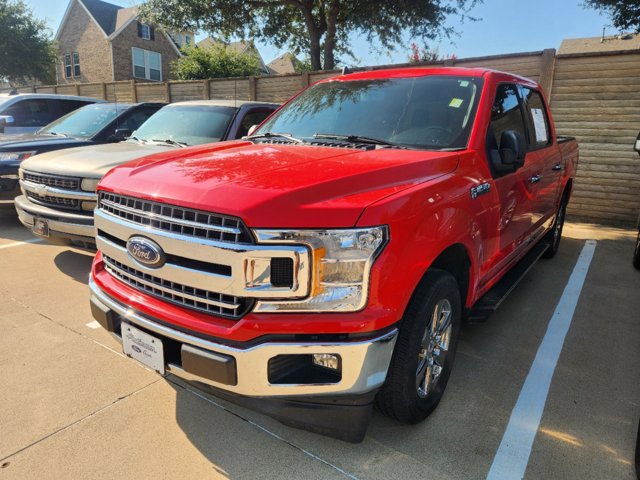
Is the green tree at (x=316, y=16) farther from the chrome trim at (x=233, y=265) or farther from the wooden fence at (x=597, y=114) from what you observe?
the chrome trim at (x=233, y=265)

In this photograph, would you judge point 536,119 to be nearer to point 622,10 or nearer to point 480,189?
point 480,189

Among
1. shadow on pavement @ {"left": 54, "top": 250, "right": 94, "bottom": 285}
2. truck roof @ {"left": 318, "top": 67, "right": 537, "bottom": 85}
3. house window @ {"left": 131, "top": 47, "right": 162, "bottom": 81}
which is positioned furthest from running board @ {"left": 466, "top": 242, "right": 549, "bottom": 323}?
house window @ {"left": 131, "top": 47, "right": 162, "bottom": 81}

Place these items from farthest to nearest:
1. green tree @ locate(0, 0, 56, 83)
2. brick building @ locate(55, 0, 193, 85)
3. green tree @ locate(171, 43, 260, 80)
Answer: brick building @ locate(55, 0, 193, 85), green tree @ locate(0, 0, 56, 83), green tree @ locate(171, 43, 260, 80)

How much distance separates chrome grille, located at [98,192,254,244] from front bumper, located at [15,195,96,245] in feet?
6.98

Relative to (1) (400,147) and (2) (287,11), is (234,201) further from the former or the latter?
(2) (287,11)

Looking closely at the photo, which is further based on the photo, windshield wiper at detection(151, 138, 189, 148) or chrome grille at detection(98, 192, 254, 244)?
windshield wiper at detection(151, 138, 189, 148)

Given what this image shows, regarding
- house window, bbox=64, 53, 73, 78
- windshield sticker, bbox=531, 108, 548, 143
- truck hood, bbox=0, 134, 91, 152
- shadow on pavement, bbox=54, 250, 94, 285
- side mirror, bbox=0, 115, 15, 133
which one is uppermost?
house window, bbox=64, 53, 73, 78

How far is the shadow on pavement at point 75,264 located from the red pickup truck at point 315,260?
7.78 feet

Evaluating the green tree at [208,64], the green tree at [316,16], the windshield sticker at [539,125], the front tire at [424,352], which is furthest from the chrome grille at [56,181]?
the green tree at [208,64]

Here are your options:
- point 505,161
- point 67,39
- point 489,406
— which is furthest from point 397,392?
point 67,39

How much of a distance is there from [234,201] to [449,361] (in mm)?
1651

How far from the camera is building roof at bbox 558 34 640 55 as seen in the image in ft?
88.3

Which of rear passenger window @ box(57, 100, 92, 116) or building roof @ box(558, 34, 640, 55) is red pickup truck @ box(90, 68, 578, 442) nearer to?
rear passenger window @ box(57, 100, 92, 116)

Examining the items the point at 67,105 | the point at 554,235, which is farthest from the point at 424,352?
the point at 67,105
